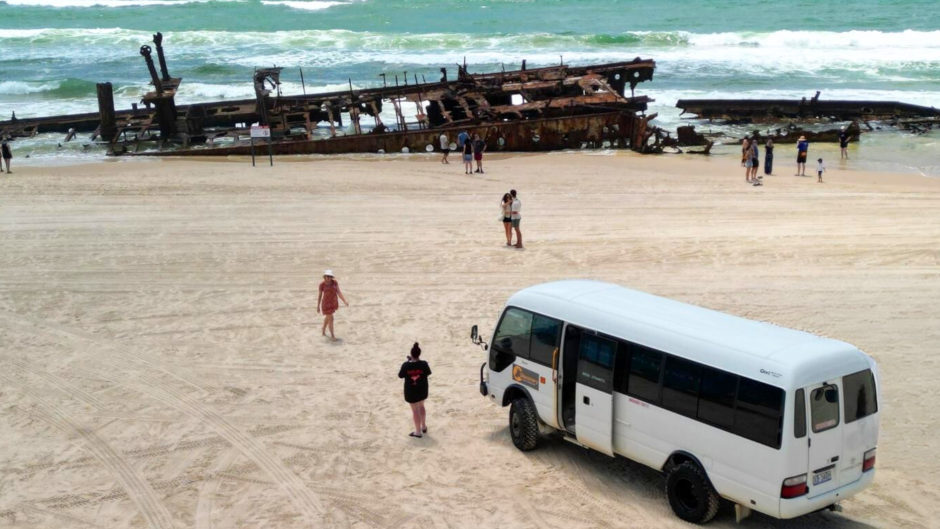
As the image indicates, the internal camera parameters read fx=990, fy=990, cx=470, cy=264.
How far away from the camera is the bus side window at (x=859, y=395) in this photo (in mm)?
8406

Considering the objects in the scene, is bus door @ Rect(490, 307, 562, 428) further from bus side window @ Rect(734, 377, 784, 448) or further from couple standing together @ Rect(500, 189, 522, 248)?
couple standing together @ Rect(500, 189, 522, 248)

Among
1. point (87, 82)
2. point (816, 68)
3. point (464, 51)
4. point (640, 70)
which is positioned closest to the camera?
point (640, 70)

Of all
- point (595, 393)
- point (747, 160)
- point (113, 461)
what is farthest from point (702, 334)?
point (747, 160)

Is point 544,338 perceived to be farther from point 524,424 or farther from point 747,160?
point 747,160

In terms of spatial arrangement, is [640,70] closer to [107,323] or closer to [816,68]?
[816,68]

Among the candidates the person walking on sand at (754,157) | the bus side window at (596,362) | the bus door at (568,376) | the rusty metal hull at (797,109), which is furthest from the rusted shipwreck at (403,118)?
the bus side window at (596,362)

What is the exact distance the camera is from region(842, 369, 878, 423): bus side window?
841 centimetres

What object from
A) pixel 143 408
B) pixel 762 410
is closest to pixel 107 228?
pixel 143 408

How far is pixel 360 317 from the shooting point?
50.4 feet

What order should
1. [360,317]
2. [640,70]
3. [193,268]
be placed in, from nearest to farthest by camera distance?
[360,317]
[193,268]
[640,70]

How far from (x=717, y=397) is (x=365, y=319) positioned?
302 inches

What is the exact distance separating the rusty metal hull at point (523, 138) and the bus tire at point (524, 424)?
22937mm

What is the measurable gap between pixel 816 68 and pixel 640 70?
24090 millimetres

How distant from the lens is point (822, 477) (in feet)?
27.3
